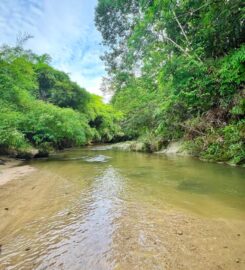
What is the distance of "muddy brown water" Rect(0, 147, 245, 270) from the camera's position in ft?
6.99

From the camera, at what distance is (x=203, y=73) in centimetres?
873

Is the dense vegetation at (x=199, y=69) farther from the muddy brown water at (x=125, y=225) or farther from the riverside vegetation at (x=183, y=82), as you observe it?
the muddy brown water at (x=125, y=225)

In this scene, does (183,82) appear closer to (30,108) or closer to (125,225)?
(30,108)

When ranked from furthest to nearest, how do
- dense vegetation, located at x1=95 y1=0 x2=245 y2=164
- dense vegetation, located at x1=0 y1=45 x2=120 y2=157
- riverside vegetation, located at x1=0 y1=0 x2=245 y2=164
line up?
1. dense vegetation, located at x1=0 y1=45 x2=120 y2=157
2. riverside vegetation, located at x1=0 y1=0 x2=245 y2=164
3. dense vegetation, located at x1=95 y1=0 x2=245 y2=164

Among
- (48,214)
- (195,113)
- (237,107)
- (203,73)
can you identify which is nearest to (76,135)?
(195,113)

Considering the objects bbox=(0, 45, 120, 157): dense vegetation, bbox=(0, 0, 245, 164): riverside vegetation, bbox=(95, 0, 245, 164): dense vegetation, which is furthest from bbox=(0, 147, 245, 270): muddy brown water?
bbox=(0, 45, 120, 157): dense vegetation

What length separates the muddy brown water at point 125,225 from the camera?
2.13 m

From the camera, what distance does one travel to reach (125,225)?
9.75 ft

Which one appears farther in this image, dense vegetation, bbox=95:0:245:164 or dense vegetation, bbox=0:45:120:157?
dense vegetation, bbox=0:45:120:157

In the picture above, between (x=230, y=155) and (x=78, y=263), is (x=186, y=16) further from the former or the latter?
(x=78, y=263)

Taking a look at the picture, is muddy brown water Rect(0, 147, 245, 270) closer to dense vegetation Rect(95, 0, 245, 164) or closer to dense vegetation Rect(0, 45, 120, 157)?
dense vegetation Rect(95, 0, 245, 164)

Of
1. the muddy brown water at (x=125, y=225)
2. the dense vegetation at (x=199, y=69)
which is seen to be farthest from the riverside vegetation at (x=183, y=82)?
the muddy brown water at (x=125, y=225)

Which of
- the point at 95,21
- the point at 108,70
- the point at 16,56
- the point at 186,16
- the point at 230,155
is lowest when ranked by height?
the point at 230,155

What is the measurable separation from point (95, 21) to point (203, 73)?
49.7 feet
